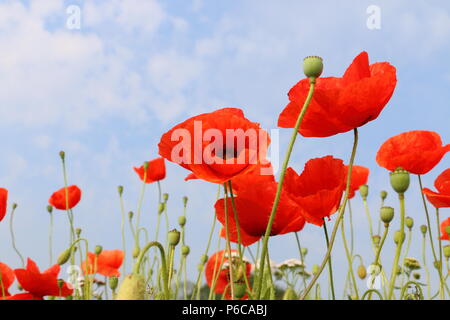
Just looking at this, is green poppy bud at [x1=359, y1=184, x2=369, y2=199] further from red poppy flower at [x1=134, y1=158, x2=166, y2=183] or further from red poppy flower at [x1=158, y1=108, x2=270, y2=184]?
red poppy flower at [x1=158, y1=108, x2=270, y2=184]

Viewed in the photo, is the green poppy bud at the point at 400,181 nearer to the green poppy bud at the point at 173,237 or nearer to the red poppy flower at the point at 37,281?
the green poppy bud at the point at 173,237

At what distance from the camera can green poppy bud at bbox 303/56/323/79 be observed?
0.49 meters

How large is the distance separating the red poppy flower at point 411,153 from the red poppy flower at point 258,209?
0.81 feet

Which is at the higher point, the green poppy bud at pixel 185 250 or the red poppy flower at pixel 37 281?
the green poppy bud at pixel 185 250

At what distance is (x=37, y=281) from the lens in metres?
1.11

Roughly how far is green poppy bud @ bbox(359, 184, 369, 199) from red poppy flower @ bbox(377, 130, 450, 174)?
0.45 metres

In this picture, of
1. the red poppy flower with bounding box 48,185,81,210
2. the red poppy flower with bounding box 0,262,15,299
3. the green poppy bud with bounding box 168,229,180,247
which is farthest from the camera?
the red poppy flower with bounding box 48,185,81,210

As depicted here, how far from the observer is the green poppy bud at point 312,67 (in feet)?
1.61

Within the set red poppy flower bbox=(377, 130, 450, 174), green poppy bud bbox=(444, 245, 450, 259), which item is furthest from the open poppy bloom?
green poppy bud bbox=(444, 245, 450, 259)

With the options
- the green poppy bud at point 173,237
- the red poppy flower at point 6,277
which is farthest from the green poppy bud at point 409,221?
the red poppy flower at point 6,277

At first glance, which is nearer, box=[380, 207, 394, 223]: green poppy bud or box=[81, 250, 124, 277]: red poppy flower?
box=[380, 207, 394, 223]: green poppy bud

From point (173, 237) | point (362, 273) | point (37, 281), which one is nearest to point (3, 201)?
point (37, 281)
